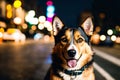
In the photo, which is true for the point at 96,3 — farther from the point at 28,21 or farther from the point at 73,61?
the point at 73,61

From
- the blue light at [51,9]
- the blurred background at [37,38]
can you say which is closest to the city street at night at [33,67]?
the blurred background at [37,38]

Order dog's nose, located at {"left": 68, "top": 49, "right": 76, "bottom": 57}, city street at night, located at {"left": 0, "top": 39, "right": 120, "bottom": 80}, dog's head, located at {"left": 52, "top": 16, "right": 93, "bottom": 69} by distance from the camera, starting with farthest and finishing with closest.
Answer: city street at night, located at {"left": 0, "top": 39, "right": 120, "bottom": 80}
dog's head, located at {"left": 52, "top": 16, "right": 93, "bottom": 69}
dog's nose, located at {"left": 68, "top": 49, "right": 76, "bottom": 57}

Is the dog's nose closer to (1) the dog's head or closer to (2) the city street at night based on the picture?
(1) the dog's head

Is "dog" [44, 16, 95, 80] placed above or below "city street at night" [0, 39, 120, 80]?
above

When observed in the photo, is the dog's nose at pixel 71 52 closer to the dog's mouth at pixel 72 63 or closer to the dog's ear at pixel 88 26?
the dog's mouth at pixel 72 63

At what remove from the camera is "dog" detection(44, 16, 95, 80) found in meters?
6.00

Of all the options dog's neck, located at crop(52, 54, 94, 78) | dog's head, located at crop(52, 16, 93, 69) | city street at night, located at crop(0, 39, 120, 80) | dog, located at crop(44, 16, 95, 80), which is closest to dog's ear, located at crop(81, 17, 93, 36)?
dog, located at crop(44, 16, 95, 80)

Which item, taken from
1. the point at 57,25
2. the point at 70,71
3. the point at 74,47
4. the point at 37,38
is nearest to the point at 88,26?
the point at 57,25

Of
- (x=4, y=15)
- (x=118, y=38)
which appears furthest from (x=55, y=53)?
(x=4, y=15)

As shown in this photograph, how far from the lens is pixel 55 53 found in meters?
6.14

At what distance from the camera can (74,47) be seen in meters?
5.88

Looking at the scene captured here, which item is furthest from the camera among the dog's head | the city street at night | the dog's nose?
the city street at night

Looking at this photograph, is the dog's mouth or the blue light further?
the blue light

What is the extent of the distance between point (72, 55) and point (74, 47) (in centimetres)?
16
